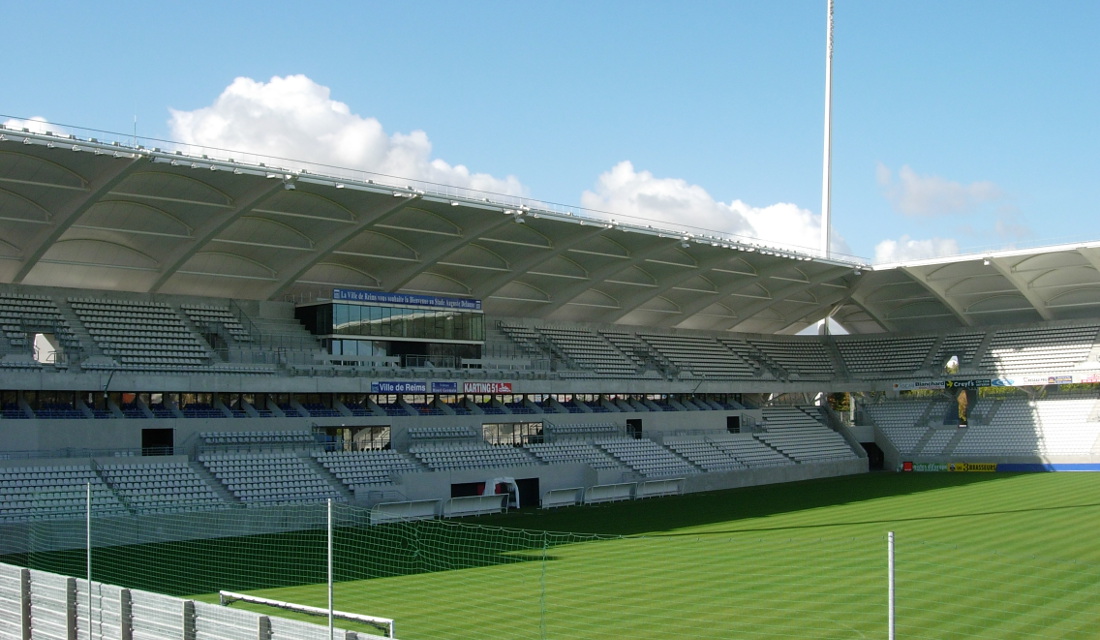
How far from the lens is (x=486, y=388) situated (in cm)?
4112

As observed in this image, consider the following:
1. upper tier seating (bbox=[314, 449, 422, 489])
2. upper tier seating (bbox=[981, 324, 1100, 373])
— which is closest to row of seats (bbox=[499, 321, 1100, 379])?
upper tier seating (bbox=[981, 324, 1100, 373])

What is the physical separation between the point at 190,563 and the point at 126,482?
7.25 m

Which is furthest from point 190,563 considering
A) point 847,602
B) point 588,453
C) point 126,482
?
point 588,453

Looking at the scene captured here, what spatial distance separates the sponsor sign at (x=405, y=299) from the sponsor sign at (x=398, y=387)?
3.24m

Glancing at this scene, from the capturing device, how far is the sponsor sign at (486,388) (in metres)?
40.5

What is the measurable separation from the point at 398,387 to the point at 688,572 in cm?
2030

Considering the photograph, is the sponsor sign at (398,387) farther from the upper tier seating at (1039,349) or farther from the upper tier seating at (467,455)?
the upper tier seating at (1039,349)

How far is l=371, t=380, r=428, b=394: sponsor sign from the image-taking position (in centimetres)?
3788

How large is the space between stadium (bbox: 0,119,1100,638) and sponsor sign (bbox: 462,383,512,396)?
0.40 ft

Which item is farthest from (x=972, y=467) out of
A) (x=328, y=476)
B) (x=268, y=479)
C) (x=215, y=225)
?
(x=215, y=225)

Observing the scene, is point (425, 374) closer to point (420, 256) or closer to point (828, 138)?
point (420, 256)

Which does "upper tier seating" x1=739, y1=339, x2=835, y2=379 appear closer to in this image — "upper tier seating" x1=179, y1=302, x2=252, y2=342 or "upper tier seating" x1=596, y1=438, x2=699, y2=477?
"upper tier seating" x1=596, y1=438, x2=699, y2=477

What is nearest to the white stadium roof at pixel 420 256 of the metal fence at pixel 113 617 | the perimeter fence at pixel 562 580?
the perimeter fence at pixel 562 580

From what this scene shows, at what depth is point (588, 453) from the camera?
40.9 metres
